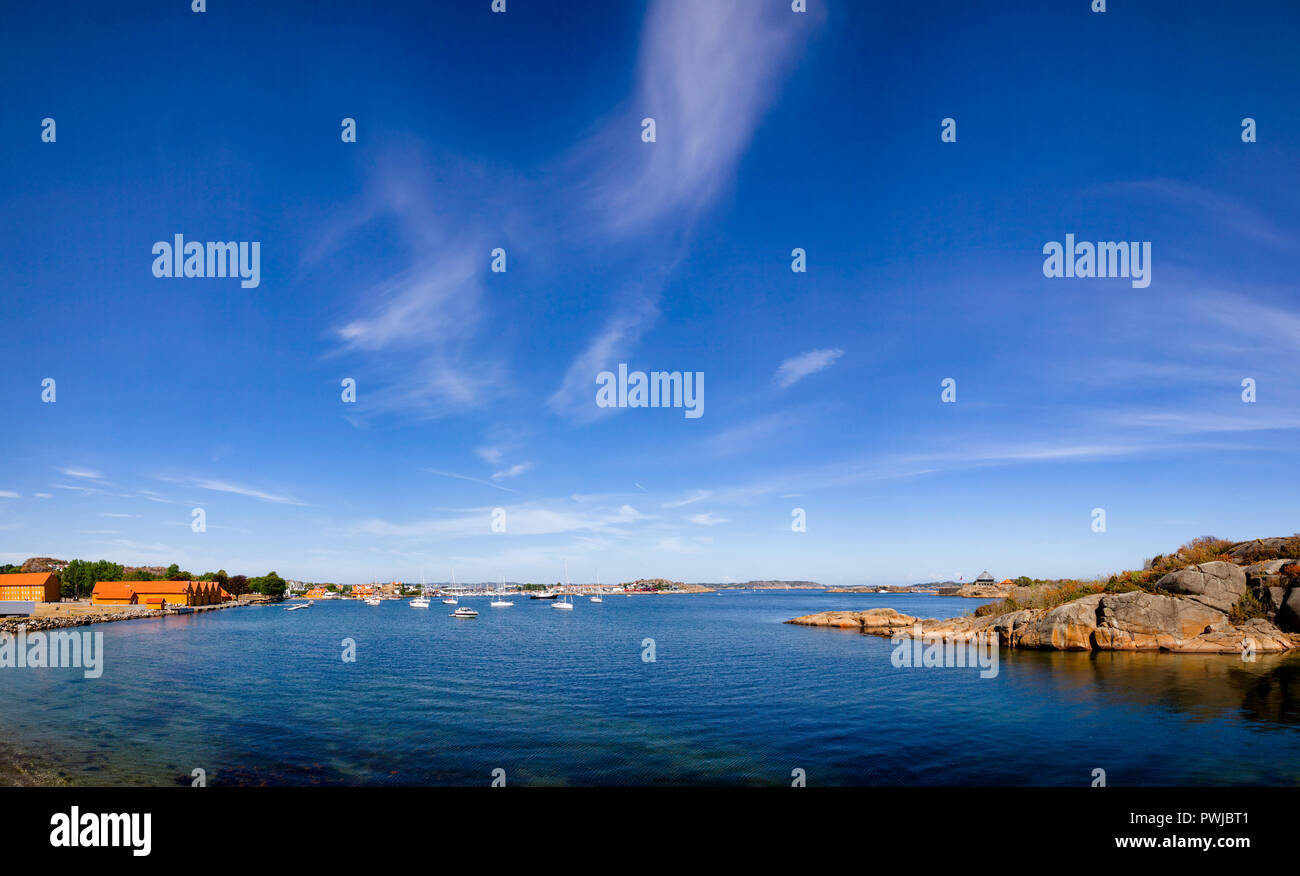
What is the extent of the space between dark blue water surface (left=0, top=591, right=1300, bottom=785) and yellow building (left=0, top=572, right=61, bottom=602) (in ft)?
339

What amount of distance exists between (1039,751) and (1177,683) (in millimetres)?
20248

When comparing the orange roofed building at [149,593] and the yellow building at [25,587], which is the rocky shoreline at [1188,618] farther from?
the yellow building at [25,587]

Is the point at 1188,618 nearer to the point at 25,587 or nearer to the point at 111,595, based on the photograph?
the point at 111,595

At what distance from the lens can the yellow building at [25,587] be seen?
393ft

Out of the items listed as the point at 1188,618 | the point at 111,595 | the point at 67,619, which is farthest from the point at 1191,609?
the point at 111,595

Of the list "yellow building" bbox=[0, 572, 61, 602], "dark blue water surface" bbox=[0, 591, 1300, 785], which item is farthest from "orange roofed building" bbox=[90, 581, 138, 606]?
"dark blue water surface" bbox=[0, 591, 1300, 785]

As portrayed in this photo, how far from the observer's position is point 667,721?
3073 centimetres

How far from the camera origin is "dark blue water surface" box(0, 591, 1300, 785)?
2222cm

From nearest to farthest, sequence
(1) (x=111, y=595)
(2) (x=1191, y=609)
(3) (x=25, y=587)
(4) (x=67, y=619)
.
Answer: (2) (x=1191, y=609) → (4) (x=67, y=619) → (3) (x=25, y=587) → (1) (x=111, y=595)

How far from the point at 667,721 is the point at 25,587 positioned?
520 feet

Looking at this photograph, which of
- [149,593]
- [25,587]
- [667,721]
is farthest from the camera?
[149,593]

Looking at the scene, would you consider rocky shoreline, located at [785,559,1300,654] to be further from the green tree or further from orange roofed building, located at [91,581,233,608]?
the green tree
